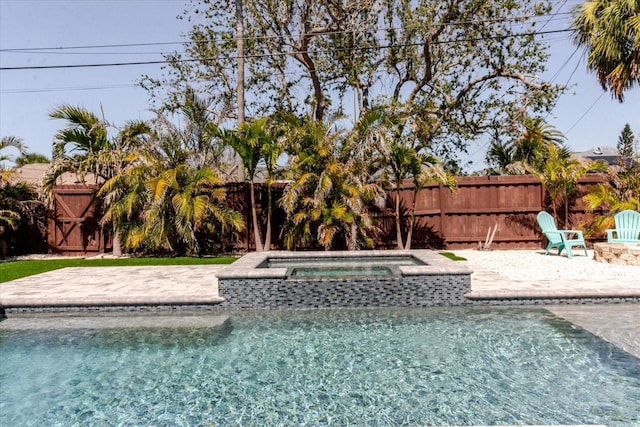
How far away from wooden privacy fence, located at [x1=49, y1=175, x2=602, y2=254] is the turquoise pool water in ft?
20.6

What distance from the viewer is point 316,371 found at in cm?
396

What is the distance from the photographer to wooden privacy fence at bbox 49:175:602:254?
38.9 feet

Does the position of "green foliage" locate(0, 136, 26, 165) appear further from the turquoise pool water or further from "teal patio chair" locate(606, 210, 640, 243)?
"teal patio chair" locate(606, 210, 640, 243)

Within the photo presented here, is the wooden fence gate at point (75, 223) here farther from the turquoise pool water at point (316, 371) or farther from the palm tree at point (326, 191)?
the turquoise pool water at point (316, 371)

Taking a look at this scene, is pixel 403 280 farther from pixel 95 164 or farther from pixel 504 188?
pixel 95 164

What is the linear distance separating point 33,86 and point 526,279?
15.0 m

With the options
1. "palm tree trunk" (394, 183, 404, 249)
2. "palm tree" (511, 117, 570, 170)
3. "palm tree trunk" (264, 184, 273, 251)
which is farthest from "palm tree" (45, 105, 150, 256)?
"palm tree" (511, 117, 570, 170)

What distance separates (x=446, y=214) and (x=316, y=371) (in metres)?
8.74

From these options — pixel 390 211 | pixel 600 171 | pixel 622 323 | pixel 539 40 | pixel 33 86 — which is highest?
pixel 539 40

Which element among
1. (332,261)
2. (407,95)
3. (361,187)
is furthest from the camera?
(407,95)

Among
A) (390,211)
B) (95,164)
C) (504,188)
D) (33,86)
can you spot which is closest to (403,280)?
(390,211)

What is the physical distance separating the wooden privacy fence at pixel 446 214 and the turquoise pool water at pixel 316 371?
6.27 m

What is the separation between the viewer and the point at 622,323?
506 cm

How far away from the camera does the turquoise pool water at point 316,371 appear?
316cm
